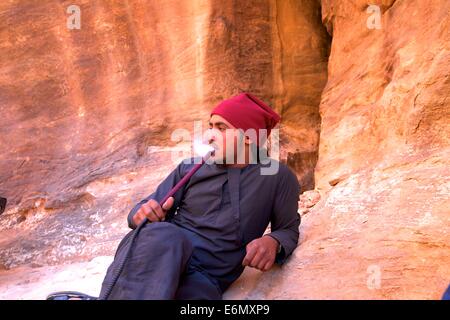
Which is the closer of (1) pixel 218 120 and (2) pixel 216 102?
(1) pixel 218 120

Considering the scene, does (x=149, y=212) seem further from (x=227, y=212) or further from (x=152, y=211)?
(x=227, y=212)

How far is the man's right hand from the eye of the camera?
1.96m

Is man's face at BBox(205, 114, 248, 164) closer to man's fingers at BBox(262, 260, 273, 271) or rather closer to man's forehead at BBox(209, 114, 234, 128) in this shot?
man's forehead at BBox(209, 114, 234, 128)

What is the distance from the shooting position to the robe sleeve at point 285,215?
6.89ft

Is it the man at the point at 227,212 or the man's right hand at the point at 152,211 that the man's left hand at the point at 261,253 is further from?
the man's right hand at the point at 152,211

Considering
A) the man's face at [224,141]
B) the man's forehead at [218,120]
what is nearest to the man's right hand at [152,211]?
the man's face at [224,141]

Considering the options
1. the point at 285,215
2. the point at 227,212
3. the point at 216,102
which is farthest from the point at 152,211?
the point at 216,102

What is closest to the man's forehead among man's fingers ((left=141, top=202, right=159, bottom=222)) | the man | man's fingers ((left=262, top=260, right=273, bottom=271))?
the man

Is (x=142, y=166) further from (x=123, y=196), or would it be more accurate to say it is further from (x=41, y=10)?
(x=41, y=10)

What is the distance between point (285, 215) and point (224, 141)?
15.7 inches

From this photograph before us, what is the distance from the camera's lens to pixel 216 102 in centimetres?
442

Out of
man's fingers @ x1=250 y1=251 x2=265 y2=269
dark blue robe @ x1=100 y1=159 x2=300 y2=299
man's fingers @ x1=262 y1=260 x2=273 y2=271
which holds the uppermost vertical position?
dark blue robe @ x1=100 y1=159 x2=300 y2=299

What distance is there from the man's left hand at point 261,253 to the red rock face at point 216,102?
5.0 inches

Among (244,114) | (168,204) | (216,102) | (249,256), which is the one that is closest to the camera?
(249,256)
